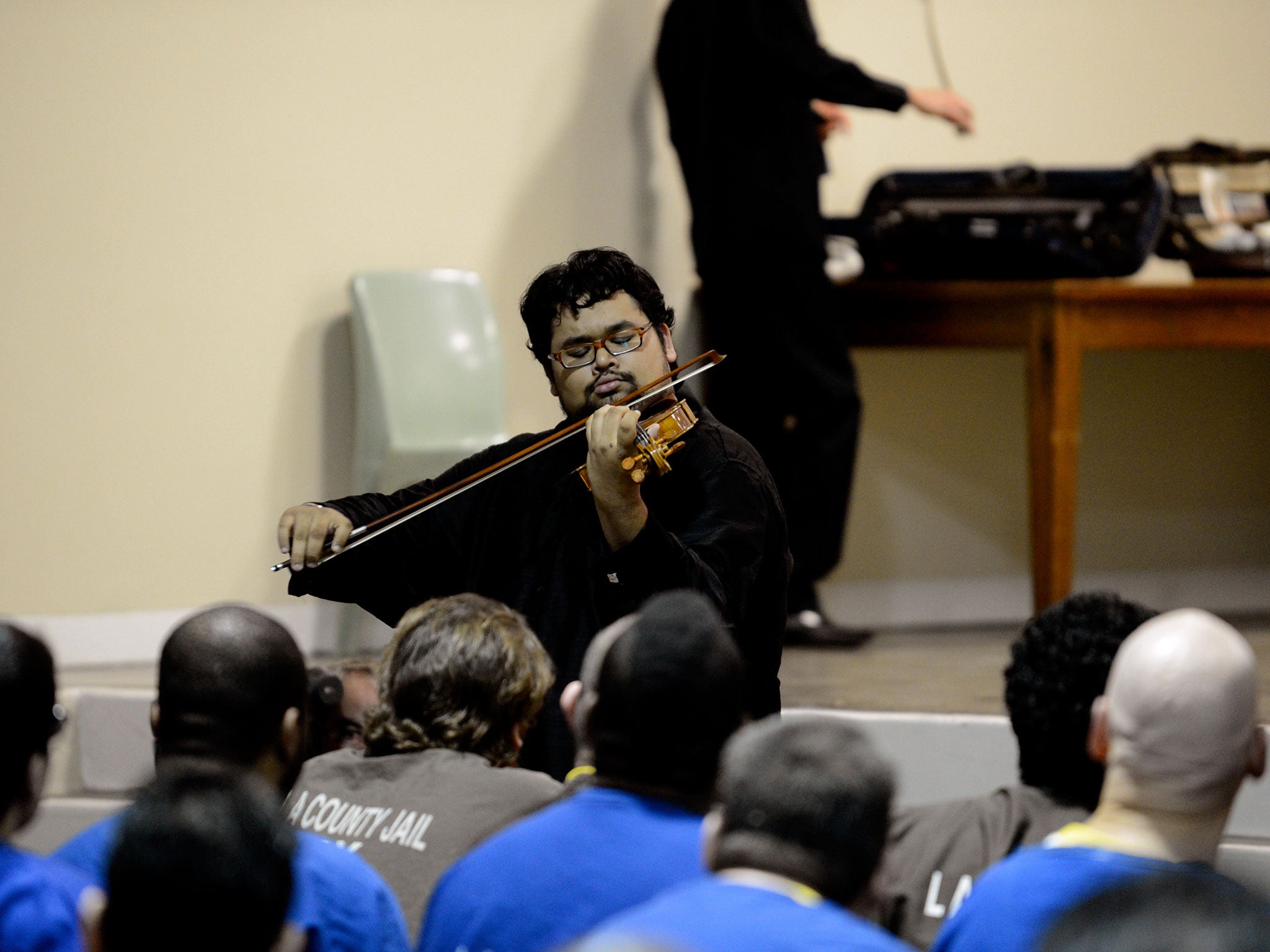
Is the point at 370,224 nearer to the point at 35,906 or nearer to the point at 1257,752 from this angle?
the point at 35,906

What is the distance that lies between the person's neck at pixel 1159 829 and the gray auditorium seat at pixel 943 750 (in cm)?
154

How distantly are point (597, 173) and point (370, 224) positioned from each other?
64 centimetres

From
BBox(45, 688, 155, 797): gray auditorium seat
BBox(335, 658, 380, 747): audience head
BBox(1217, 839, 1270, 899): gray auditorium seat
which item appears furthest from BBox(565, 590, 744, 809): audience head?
BBox(45, 688, 155, 797): gray auditorium seat

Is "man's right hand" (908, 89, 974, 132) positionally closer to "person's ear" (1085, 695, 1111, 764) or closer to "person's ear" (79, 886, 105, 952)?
"person's ear" (1085, 695, 1111, 764)

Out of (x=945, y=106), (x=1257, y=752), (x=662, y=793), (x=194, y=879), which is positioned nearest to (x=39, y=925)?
(x=194, y=879)

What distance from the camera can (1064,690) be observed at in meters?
1.57

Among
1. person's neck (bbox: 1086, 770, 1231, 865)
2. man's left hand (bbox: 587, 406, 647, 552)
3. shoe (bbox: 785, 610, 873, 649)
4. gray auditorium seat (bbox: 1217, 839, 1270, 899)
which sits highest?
man's left hand (bbox: 587, 406, 647, 552)

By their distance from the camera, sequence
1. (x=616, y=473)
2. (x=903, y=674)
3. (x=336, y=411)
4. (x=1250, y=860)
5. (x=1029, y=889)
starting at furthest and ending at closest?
1. (x=336, y=411)
2. (x=903, y=674)
3. (x=1250, y=860)
4. (x=616, y=473)
5. (x=1029, y=889)

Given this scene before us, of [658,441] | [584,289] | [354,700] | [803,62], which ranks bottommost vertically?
[354,700]

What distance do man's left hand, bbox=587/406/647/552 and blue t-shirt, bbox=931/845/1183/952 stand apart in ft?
2.34

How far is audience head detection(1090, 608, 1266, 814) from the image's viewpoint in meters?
1.33

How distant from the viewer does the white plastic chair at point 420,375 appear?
3922mm

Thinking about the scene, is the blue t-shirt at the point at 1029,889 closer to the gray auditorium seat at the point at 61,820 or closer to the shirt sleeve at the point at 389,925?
the shirt sleeve at the point at 389,925

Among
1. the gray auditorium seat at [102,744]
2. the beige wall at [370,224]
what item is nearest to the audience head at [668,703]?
the gray auditorium seat at [102,744]
